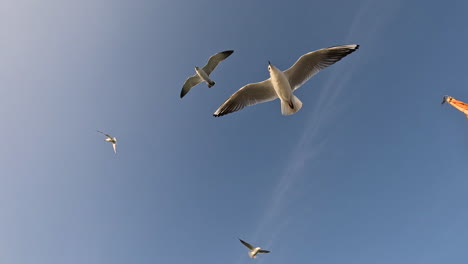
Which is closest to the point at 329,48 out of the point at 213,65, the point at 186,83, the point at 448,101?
the point at 213,65

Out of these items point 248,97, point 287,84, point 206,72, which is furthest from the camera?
point 206,72

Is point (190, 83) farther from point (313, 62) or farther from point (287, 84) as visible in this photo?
point (313, 62)

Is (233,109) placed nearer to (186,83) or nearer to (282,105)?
(282,105)

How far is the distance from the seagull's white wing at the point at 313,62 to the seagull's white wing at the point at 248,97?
3.49ft

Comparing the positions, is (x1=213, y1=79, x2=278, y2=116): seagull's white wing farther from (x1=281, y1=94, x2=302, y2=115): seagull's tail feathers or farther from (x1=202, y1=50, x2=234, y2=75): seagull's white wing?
(x1=202, y1=50, x2=234, y2=75): seagull's white wing

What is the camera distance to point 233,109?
16641 millimetres

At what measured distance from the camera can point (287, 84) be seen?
15.0m

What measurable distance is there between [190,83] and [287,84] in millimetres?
7952

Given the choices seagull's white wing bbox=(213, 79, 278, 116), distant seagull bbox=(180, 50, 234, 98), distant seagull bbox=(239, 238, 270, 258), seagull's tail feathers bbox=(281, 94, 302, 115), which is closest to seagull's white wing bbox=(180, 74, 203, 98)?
distant seagull bbox=(180, 50, 234, 98)

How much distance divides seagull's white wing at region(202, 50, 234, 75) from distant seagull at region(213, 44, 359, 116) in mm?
4865

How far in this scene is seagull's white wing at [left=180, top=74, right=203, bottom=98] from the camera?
20.9 m

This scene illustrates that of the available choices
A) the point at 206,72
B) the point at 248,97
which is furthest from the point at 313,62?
the point at 206,72

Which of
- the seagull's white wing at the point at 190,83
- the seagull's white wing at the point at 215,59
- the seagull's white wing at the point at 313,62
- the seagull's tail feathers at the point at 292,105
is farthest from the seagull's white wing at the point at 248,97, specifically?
the seagull's white wing at the point at 190,83

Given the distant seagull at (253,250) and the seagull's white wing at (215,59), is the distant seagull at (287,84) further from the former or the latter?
the distant seagull at (253,250)
